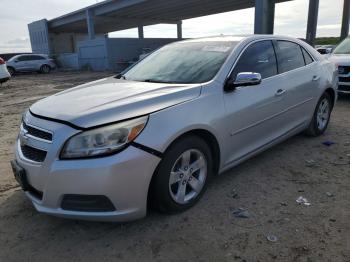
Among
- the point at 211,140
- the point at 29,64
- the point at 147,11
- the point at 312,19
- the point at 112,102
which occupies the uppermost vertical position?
the point at 147,11

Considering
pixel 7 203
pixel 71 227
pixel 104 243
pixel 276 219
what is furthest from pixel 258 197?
pixel 7 203

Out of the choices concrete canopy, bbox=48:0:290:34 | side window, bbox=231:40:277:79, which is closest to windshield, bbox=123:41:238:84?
side window, bbox=231:40:277:79

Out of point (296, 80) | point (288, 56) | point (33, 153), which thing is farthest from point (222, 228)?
point (288, 56)

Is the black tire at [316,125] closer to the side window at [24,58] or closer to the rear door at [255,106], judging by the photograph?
the rear door at [255,106]

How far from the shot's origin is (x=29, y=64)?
25.7 meters

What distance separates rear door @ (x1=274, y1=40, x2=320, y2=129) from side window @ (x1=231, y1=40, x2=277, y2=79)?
0.15 meters

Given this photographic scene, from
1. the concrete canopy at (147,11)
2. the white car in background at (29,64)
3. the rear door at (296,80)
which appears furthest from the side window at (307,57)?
the white car in background at (29,64)

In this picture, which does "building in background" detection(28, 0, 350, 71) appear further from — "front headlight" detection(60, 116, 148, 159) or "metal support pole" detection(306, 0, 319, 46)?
"front headlight" detection(60, 116, 148, 159)

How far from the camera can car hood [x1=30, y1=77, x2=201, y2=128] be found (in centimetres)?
264

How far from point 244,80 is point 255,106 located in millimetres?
452

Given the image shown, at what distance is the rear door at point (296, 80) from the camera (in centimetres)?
423

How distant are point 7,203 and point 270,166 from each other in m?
3.05

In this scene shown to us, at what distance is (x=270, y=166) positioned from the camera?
4.17m

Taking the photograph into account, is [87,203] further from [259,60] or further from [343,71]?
[343,71]
